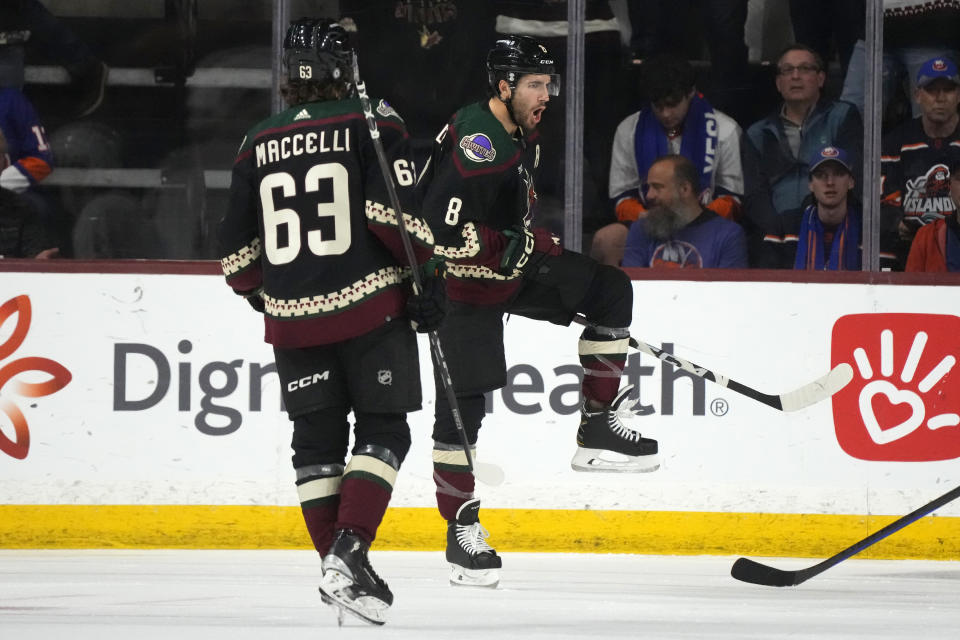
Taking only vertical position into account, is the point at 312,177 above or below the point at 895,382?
above

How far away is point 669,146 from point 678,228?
0.95 feet

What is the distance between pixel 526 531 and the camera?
4.97 meters

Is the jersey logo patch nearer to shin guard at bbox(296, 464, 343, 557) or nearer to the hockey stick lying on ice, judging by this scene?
the hockey stick lying on ice

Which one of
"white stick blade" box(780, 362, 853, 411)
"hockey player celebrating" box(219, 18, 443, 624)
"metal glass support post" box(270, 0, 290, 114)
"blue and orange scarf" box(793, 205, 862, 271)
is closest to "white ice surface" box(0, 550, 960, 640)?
"hockey player celebrating" box(219, 18, 443, 624)

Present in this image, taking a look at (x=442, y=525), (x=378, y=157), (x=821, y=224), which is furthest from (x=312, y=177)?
(x=821, y=224)

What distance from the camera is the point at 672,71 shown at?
5.24 m

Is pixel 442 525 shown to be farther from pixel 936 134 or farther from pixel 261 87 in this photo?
pixel 936 134

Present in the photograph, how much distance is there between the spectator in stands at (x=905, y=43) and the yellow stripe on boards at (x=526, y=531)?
4.79 ft

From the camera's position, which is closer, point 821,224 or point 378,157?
point 378,157

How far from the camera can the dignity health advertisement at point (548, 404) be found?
4.96m

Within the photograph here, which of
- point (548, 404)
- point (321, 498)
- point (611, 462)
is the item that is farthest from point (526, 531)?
point (321, 498)

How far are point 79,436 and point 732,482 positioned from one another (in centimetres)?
215

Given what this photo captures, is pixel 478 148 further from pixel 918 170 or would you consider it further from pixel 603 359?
pixel 918 170

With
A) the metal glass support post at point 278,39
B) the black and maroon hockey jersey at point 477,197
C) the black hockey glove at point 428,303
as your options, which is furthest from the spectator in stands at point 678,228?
the black hockey glove at point 428,303
